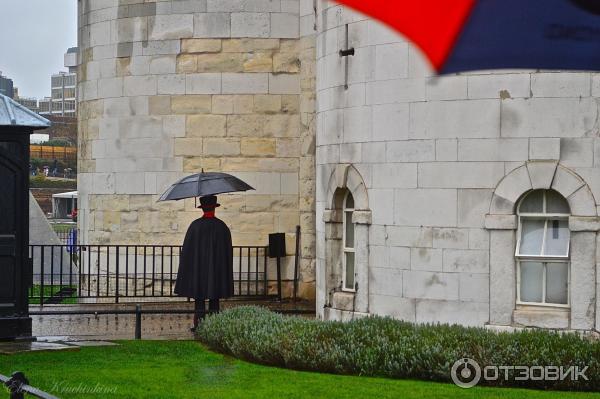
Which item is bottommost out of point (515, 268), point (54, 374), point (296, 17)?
point (54, 374)

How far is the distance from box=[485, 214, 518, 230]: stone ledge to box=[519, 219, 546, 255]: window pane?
0.14 metres

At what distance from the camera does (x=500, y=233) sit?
1420 cm

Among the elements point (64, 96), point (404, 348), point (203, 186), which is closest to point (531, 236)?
point (404, 348)

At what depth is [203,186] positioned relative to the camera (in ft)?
57.6

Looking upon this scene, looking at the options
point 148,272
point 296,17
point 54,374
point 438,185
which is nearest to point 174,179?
point 148,272

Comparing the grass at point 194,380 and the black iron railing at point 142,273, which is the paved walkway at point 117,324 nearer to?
the black iron railing at point 142,273

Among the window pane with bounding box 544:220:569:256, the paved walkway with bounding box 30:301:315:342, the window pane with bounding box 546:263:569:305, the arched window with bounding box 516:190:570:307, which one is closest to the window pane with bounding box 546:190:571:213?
the arched window with bounding box 516:190:570:307

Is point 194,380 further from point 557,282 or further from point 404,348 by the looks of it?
point 557,282

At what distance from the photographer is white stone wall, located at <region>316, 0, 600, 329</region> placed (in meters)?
13.8

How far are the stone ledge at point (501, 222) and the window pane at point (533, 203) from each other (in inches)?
Answer: 6.5

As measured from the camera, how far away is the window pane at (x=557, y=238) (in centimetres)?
1399

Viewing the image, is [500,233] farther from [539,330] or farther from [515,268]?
[539,330]

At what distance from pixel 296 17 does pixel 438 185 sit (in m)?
7.60

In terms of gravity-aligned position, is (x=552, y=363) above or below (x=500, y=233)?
below
